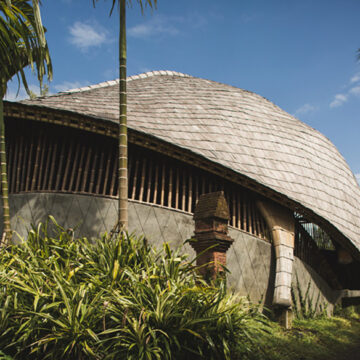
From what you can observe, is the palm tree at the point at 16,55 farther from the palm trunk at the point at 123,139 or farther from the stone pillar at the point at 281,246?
the stone pillar at the point at 281,246

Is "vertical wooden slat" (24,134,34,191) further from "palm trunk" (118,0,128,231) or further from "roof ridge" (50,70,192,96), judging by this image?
"palm trunk" (118,0,128,231)

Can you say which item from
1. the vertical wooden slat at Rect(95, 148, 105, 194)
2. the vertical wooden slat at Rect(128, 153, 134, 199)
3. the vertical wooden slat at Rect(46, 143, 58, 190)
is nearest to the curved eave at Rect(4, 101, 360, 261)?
the vertical wooden slat at Rect(128, 153, 134, 199)

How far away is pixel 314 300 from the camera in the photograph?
19.6 metres

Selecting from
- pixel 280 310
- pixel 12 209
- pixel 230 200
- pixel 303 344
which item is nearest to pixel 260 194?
pixel 230 200

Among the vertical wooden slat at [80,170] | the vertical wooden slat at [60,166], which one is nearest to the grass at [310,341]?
the vertical wooden slat at [80,170]

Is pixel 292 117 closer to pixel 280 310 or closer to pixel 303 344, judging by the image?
pixel 280 310

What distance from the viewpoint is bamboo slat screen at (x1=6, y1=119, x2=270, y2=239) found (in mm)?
15398

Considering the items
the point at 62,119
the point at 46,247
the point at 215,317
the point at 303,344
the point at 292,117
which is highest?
the point at 292,117

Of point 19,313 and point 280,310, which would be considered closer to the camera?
point 19,313

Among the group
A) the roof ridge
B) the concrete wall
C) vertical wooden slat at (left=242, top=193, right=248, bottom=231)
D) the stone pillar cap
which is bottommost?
the concrete wall

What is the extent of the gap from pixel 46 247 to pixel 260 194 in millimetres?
10095

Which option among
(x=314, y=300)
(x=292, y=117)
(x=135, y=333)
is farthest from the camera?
(x=292, y=117)

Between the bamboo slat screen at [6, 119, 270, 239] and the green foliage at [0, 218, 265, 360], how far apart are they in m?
6.90

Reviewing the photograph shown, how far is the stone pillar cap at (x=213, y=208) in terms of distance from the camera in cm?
1081
